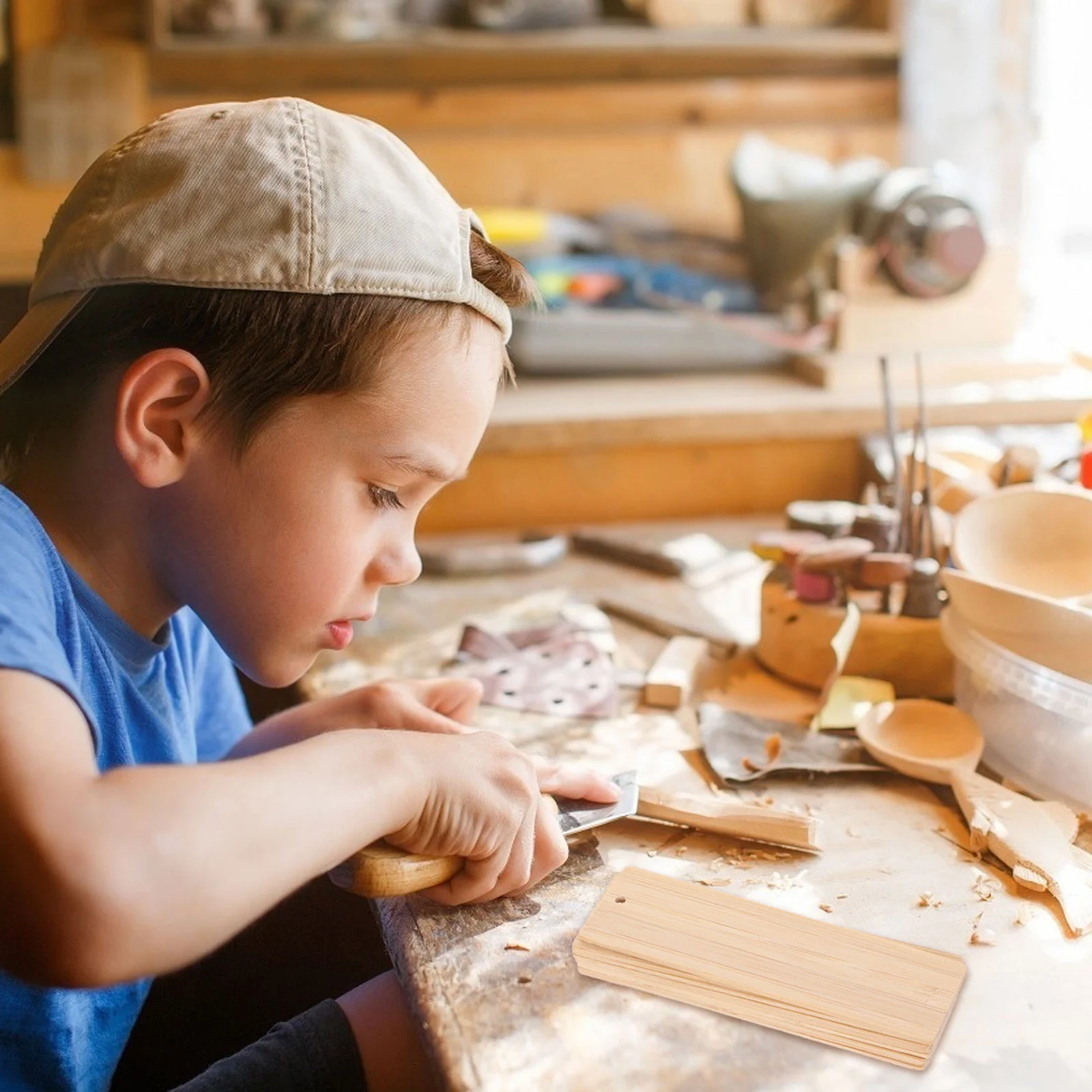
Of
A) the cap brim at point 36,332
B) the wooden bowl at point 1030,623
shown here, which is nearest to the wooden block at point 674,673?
the wooden bowl at point 1030,623

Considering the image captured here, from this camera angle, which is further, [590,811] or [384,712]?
[384,712]

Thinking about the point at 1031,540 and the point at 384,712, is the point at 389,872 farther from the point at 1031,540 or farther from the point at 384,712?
the point at 1031,540

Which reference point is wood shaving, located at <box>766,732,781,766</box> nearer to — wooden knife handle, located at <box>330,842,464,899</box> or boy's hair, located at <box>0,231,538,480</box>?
wooden knife handle, located at <box>330,842,464,899</box>

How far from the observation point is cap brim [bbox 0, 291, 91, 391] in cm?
86

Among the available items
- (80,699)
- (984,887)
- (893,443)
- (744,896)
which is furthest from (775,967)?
(893,443)

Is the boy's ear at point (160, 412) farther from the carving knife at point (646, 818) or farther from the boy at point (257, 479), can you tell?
the carving knife at point (646, 818)

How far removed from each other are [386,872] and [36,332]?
449 mm

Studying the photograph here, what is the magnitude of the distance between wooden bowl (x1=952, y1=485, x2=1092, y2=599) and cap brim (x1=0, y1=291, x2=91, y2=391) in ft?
2.45

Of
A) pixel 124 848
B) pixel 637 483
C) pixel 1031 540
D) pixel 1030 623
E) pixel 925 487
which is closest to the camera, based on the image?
pixel 124 848

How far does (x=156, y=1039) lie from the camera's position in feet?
3.70

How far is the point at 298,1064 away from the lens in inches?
36.9

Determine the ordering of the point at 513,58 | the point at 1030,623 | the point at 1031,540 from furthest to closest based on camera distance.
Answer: the point at 513,58, the point at 1031,540, the point at 1030,623

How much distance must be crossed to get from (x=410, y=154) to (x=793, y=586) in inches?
22.9

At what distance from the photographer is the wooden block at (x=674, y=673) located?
3.83ft
